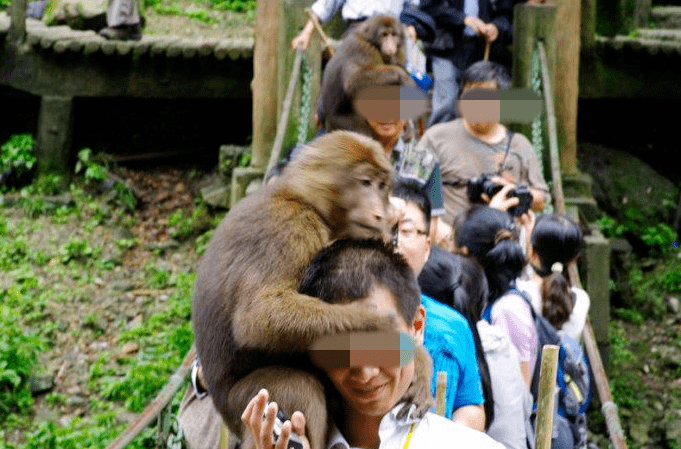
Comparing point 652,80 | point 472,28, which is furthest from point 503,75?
point 652,80

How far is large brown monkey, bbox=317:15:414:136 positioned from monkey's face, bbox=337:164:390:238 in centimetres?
141

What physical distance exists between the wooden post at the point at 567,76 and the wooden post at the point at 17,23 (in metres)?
4.50

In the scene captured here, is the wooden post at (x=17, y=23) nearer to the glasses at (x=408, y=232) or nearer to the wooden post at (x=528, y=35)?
the wooden post at (x=528, y=35)

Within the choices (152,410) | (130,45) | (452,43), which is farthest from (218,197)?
(152,410)

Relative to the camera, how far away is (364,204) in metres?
3.40

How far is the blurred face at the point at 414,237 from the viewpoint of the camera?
10.5 ft

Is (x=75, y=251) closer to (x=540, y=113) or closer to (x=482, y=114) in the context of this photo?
(x=540, y=113)

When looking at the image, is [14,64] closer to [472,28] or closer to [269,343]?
[472,28]

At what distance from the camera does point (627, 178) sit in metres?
9.80

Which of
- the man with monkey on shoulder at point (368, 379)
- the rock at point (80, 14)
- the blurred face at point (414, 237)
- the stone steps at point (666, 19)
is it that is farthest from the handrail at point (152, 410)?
the stone steps at point (666, 19)

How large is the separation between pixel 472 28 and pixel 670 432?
9.90 feet

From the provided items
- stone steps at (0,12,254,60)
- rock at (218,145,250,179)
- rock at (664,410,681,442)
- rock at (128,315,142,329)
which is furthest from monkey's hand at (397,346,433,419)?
stone steps at (0,12,254,60)

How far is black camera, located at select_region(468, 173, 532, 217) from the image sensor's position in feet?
14.9

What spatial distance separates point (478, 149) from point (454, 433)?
3.27m
